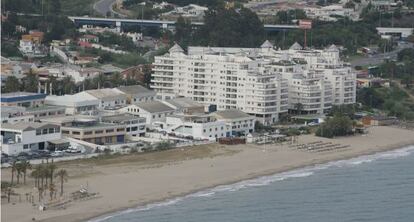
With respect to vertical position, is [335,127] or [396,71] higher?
[396,71]

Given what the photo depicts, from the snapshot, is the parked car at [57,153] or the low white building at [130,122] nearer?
the parked car at [57,153]

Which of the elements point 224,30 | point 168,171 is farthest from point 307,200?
point 224,30

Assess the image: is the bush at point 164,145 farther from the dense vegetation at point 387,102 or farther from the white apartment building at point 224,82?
the dense vegetation at point 387,102

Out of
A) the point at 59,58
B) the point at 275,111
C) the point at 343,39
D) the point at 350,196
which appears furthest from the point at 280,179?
the point at 343,39

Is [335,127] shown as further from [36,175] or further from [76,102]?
[36,175]

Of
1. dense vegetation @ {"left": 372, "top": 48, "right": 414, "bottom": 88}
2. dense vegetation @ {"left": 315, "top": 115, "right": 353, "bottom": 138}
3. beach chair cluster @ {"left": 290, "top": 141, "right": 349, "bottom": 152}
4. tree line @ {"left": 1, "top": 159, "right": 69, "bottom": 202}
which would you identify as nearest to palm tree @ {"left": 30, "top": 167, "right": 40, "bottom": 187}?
tree line @ {"left": 1, "top": 159, "right": 69, "bottom": 202}

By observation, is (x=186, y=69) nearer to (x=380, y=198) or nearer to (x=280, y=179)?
(x=280, y=179)

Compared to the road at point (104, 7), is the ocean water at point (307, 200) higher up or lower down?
lower down

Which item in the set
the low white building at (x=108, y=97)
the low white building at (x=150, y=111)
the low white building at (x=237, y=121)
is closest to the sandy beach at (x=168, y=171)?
the low white building at (x=237, y=121)
